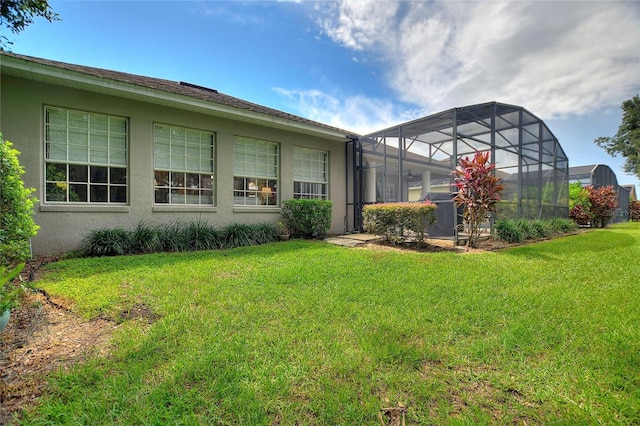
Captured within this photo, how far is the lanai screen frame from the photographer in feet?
29.0

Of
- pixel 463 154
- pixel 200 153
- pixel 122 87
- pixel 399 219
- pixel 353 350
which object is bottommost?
pixel 353 350

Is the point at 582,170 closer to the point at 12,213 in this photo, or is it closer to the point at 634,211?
the point at 634,211

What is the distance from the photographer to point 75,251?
19.5 ft

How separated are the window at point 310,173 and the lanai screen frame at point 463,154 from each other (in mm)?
1148

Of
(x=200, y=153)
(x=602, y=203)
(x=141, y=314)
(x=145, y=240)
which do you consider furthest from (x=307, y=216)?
(x=602, y=203)

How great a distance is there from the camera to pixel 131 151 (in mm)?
6707

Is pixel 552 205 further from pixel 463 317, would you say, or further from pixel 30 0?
pixel 30 0

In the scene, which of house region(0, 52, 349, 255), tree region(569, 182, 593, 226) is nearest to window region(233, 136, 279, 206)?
house region(0, 52, 349, 255)

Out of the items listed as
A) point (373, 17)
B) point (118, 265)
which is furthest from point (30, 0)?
point (373, 17)

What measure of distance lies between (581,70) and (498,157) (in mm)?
3751

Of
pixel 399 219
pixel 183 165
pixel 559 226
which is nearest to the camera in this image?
pixel 399 219

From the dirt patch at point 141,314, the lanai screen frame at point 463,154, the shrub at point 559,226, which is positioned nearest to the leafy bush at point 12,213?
the dirt patch at point 141,314

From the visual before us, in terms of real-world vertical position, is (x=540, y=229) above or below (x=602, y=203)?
below

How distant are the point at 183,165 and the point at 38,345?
5933mm
